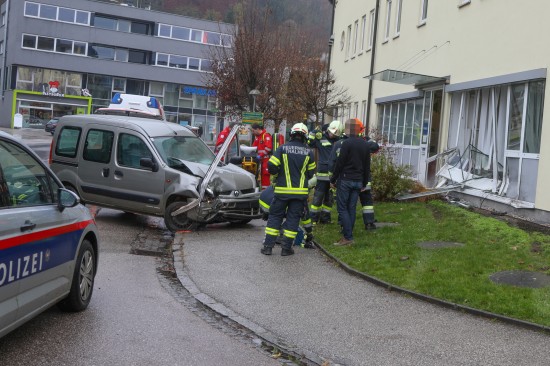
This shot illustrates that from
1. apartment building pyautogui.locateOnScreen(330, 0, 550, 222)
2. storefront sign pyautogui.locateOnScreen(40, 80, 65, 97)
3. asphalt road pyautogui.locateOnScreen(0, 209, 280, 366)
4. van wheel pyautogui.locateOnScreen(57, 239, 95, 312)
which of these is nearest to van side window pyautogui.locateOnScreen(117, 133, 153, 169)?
asphalt road pyautogui.locateOnScreen(0, 209, 280, 366)

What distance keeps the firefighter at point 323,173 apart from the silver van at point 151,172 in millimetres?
1144

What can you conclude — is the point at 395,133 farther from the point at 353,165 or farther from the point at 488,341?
the point at 488,341

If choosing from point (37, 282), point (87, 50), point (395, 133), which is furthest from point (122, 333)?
point (87, 50)

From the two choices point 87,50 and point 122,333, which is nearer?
point 122,333

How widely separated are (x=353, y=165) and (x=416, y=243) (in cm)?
154

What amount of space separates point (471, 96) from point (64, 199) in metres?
12.1

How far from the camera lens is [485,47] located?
14.4 m

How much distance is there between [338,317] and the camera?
6.54 metres

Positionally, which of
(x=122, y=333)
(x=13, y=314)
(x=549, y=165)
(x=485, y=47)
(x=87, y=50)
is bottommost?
(x=122, y=333)

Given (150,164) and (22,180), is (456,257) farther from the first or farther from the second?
(22,180)

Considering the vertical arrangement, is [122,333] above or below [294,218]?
below

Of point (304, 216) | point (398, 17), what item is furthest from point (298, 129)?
point (398, 17)

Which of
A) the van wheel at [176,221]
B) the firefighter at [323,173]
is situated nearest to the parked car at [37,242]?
the van wheel at [176,221]

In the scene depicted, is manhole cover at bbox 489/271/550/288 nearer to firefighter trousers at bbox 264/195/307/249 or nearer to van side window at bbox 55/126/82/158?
firefighter trousers at bbox 264/195/307/249
